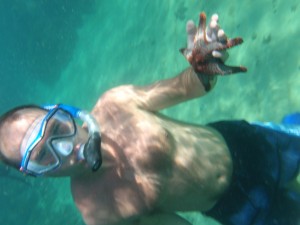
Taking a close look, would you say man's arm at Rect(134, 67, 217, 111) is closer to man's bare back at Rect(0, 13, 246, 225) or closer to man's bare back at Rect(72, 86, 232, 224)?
man's bare back at Rect(0, 13, 246, 225)

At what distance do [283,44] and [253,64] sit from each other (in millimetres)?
686

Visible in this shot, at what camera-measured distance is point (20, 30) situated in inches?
703

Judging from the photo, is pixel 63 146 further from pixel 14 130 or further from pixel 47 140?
pixel 14 130

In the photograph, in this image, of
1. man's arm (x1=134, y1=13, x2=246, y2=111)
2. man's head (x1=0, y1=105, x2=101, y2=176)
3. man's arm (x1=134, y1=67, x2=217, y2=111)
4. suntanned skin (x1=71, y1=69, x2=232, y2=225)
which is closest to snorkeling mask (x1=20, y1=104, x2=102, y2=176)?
man's head (x1=0, y1=105, x2=101, y2=176)

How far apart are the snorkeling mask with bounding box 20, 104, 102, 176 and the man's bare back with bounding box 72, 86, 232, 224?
1.04ft

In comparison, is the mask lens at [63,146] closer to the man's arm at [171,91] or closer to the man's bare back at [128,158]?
the man's bare back at [128,158]

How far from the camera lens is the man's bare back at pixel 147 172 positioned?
267cm

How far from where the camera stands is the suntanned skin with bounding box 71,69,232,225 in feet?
8.76

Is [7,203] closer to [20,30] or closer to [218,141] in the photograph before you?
[20,30]

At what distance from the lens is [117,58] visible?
37.8 feet

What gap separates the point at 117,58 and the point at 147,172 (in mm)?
9240

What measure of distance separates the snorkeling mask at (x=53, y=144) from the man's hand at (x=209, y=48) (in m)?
0.97

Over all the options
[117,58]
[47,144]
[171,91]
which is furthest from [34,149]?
[117,58]

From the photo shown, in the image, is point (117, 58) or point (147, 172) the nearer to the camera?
point (147, 172)
